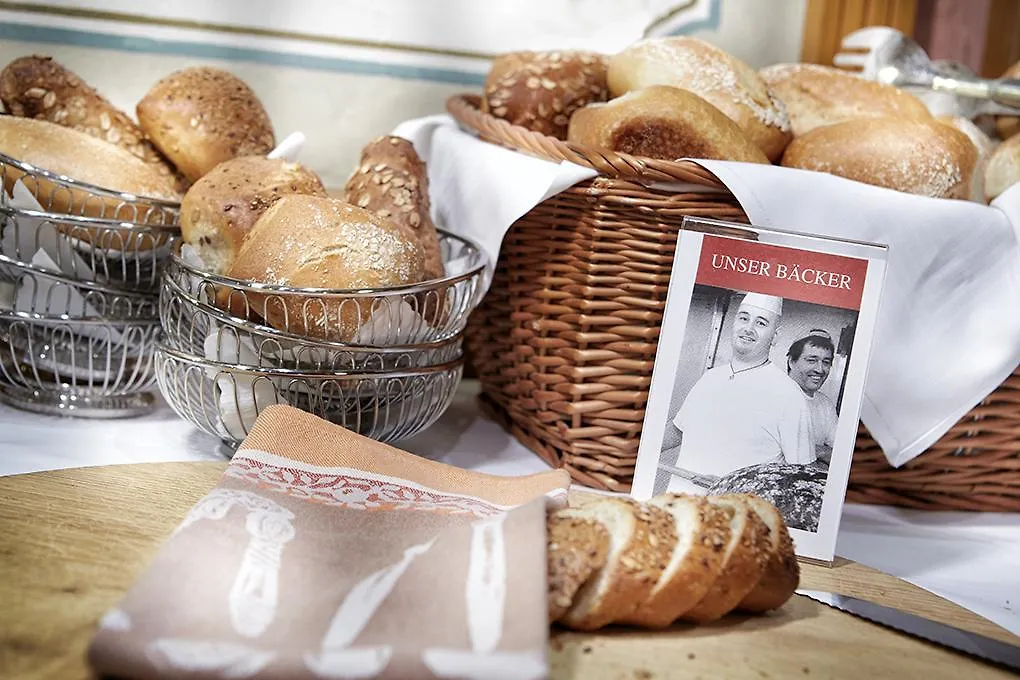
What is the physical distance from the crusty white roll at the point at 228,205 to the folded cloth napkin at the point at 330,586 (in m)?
0.25

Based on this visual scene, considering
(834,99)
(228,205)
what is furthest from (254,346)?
(834,99)

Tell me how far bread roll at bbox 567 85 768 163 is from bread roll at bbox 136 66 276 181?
17.6 inches

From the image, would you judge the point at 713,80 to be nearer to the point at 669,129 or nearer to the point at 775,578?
the point at 669,129

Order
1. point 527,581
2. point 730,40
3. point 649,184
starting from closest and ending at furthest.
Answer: point 527,581
point 649,184
point 730,40

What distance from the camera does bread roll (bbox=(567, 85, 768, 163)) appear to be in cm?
105

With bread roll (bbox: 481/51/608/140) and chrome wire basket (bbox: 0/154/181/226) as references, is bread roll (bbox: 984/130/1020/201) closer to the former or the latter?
bread roll (bbox: 481/51/608/140)

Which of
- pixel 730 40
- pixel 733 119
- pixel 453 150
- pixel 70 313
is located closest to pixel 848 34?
pixel 730 40

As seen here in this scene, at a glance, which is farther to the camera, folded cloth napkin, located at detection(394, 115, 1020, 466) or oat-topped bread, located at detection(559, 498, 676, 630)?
folded cloth napkin, located at detection(394, 115, 1020, 466)

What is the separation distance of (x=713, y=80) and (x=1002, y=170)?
14.3 inches

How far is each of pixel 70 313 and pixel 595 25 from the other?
91 centimetres

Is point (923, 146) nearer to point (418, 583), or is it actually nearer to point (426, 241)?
point (426, 241)

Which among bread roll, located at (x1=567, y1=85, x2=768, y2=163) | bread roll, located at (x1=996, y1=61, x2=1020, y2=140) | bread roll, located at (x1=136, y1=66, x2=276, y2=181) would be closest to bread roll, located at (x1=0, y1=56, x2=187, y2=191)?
bread roll, located at (x1=136, y1=66, x2=276, y2=181)

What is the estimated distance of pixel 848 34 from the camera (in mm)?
1706

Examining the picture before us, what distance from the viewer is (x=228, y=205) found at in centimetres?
103
